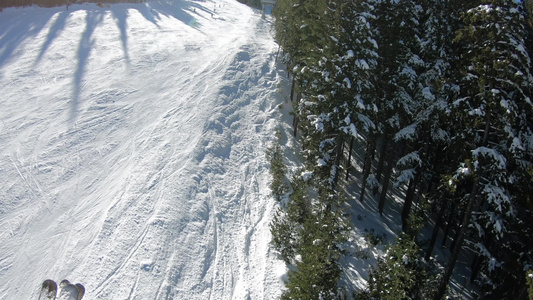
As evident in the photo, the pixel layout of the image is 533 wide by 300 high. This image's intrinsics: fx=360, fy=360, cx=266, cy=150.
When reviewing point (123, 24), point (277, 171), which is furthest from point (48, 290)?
point (123, 24)

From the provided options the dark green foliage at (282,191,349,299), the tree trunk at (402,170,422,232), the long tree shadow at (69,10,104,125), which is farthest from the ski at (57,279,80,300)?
the tree trunk at (402,170,422,232)

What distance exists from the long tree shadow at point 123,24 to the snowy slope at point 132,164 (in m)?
0.34

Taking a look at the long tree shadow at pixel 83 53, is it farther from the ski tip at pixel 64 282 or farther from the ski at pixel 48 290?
the ski at pixel 48 290

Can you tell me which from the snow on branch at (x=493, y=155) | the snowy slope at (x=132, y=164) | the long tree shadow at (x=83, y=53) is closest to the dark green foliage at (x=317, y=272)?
the snowy slope at (x=132, y=164)

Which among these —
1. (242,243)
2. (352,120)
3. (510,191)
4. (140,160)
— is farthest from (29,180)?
(510,191)

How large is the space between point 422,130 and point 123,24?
35630 mm

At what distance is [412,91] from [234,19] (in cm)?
4192

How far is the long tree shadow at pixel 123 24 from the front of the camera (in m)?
33.5

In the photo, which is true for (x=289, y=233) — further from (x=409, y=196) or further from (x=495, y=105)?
(x=409, y=196)

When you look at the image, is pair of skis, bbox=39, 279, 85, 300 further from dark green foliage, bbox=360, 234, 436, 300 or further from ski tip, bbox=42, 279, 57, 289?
dark green foliage, bbox=360, 234, 436, 300

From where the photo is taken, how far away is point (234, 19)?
179ft

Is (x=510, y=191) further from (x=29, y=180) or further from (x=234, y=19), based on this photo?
(x=234, y=19)

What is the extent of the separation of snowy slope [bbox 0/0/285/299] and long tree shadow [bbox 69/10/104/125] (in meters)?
0.16

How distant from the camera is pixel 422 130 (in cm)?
1820
